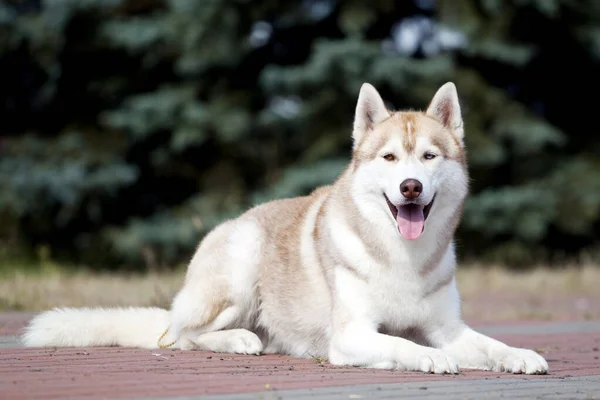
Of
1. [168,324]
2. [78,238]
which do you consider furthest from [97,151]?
[168,324]

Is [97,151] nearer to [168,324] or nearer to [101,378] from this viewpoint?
[168,324]

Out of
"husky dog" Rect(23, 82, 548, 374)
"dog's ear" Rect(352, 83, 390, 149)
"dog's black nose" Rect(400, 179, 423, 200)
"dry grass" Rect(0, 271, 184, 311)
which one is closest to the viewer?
"dog's black nose" Rect(400, 179, 423, 200)

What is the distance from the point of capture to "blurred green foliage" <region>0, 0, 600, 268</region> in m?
14.3

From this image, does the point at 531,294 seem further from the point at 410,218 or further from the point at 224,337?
the point at 410,218

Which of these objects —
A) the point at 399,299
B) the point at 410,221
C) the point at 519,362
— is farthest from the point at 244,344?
the point at 519,362

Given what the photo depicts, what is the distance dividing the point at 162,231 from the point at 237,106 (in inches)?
93.3

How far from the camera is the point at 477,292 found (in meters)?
11.4

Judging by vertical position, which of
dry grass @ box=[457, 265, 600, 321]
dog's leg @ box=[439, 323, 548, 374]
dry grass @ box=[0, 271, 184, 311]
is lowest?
dry grass @ box=[457, 265, 600, 321]

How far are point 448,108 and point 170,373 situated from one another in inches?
91.8

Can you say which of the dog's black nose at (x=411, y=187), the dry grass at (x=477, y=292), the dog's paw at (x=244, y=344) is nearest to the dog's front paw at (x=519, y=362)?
the dog's black nose at (x=411, y=187)

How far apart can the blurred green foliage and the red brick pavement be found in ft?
27.5

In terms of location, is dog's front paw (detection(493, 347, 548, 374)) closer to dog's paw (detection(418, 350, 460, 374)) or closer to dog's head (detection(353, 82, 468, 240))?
dog's paw (detection(418, 350, 460, 374))

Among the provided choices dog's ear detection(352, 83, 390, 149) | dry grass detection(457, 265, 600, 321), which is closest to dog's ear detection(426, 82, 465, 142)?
dog's ear detection(352, 83, 390, 149)

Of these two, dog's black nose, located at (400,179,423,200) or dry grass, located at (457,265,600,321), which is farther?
dry grass, located at (457,265,600,321)
